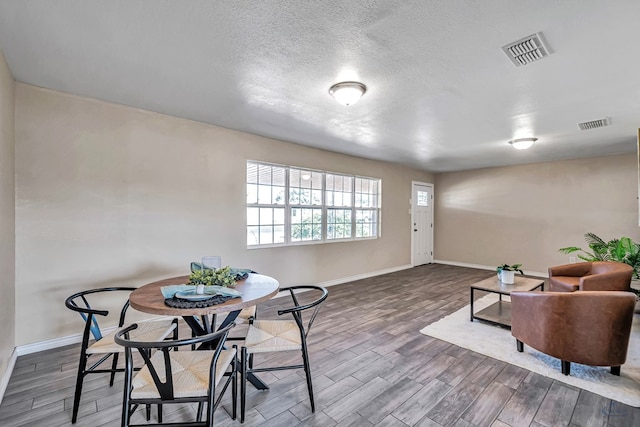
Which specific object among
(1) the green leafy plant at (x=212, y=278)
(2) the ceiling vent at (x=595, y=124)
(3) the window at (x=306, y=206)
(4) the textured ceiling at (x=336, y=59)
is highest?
(4) the textured ceiling at (x=336, y=59)

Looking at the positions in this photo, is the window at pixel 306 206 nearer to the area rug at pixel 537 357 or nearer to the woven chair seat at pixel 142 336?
the woven chair seat at pixel 142 336

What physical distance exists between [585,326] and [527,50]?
6.70 feet

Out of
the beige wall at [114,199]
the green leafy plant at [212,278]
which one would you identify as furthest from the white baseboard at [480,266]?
the green leafy plant at [212,278]

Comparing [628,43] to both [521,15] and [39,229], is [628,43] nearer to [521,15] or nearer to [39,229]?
[521,15]

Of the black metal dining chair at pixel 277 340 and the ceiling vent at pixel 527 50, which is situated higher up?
the ceiling vent at pixel 527 50

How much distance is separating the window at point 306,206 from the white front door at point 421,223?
4.62 feet

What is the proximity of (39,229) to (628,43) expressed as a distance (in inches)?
190

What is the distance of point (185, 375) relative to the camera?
1464mm

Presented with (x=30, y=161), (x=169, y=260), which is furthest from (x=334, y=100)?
(x=30, y=161)

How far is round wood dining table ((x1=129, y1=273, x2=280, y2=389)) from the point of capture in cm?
159

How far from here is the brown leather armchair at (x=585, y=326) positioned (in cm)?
211

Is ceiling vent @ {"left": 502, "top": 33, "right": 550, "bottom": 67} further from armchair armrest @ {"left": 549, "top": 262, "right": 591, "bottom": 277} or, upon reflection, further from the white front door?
the white front door

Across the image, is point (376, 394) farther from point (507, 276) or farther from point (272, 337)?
point (507, 276)

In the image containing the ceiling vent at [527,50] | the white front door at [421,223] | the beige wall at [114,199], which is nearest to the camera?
the ceiling vent at [527,50]
